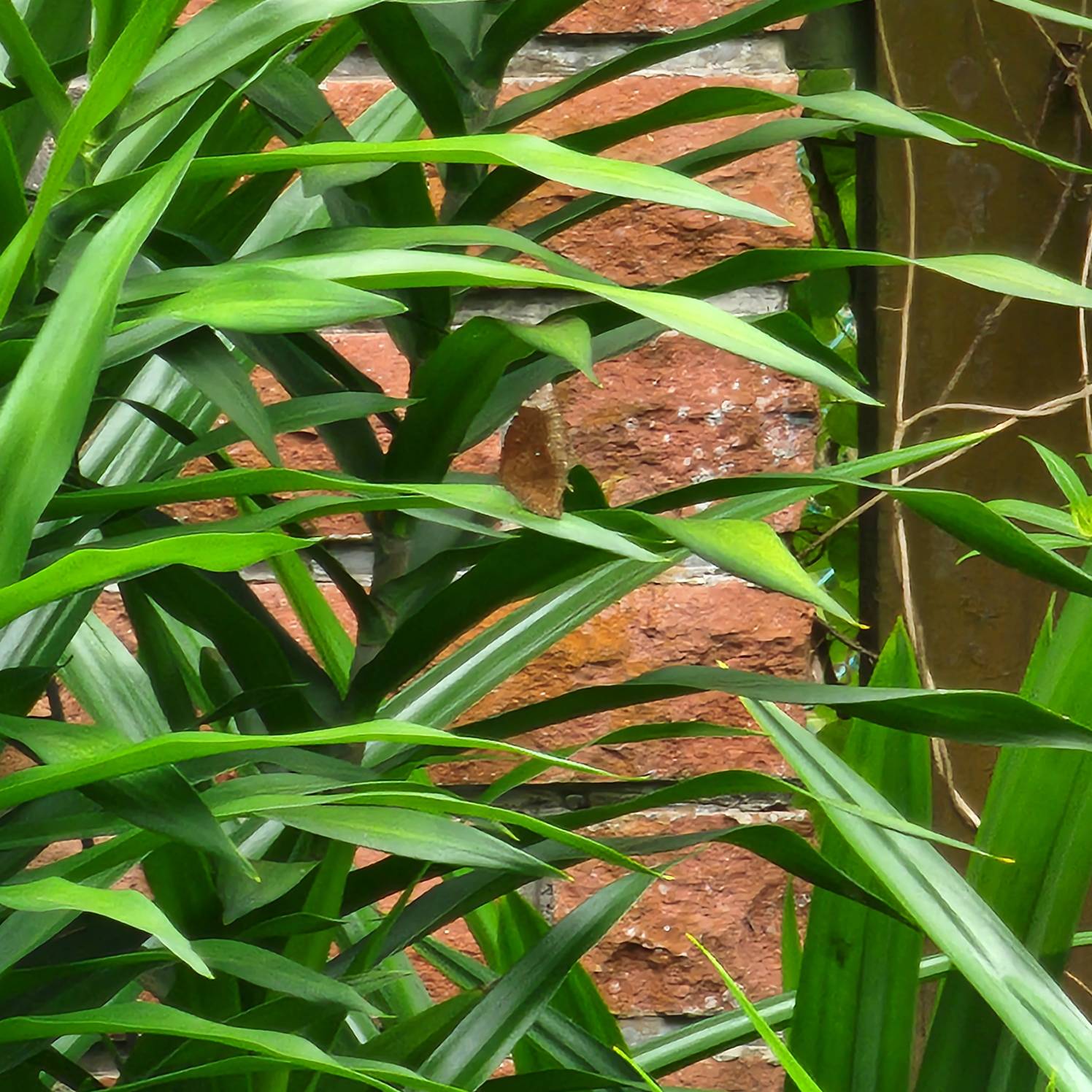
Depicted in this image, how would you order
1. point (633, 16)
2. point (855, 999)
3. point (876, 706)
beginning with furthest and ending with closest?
point (633, 16), point (855, 999), point (876, 706)

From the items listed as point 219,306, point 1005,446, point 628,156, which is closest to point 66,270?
point 219,306

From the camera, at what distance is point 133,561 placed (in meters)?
0.20

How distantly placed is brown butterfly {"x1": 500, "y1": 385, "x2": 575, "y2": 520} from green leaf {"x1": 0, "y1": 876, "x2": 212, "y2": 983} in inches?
4.5

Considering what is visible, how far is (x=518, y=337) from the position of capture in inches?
11.3

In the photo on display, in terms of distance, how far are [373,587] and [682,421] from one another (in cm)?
37

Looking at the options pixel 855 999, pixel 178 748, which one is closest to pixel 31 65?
pixel 178 748

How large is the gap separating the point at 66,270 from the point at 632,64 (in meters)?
0.18

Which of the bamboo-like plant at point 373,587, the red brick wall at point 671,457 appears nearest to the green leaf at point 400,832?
the bamboo-like plant at point 373,587

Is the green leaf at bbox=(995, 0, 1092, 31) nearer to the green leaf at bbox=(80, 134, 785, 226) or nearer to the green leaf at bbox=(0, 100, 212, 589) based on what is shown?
the green leaf at bbox=(80, 134, 785, 226)

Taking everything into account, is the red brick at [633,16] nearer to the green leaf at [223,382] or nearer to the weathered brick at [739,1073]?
the green leaf at [223,382]

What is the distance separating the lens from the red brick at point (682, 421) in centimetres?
71

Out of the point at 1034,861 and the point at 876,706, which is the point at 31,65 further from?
the point at 1034,861

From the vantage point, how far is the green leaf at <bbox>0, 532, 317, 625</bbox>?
0.20m

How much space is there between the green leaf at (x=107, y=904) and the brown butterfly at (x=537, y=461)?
0.37 ft
